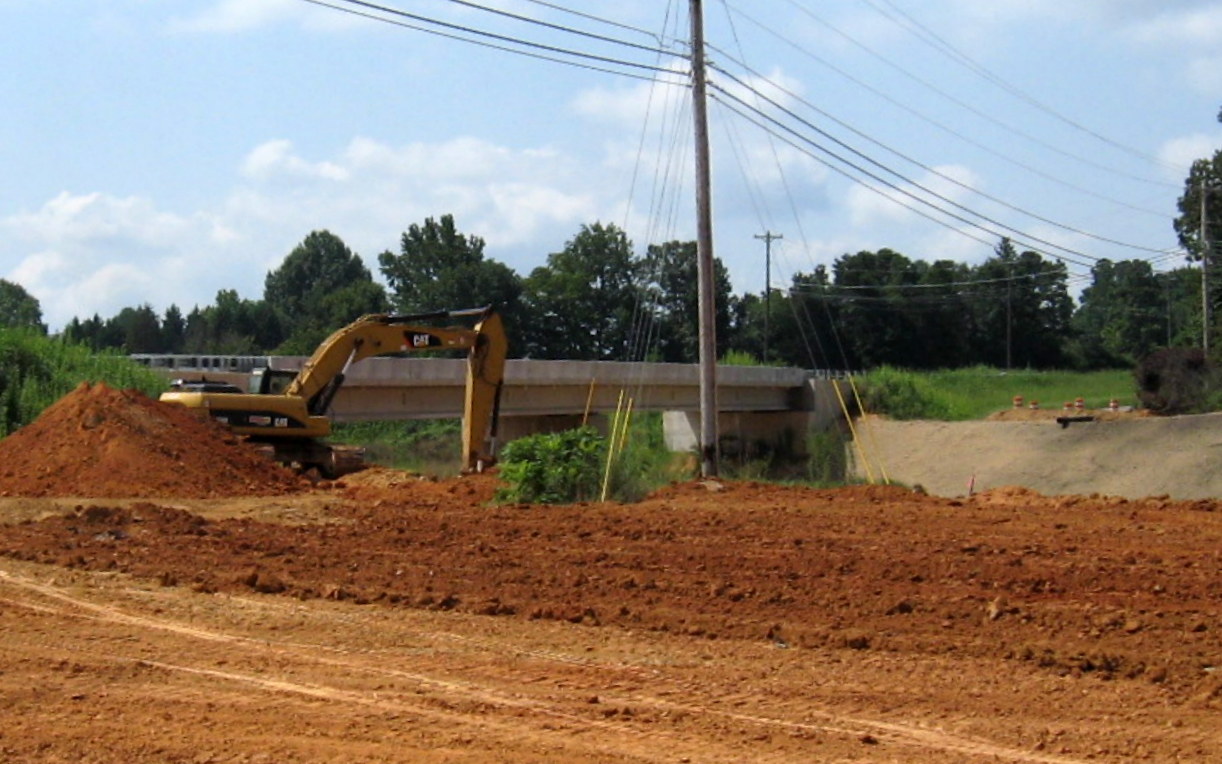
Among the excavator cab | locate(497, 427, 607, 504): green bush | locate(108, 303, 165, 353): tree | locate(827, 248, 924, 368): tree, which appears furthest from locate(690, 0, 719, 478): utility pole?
locate(827, 248, 924, 368): tree

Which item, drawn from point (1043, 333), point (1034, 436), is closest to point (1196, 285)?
point (1043, 333)

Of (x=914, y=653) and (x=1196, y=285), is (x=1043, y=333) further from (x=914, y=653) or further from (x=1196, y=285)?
(x=914, y=653)

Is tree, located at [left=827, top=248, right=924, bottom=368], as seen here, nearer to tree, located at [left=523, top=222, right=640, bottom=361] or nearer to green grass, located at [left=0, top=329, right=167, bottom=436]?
tree, located at [left=523, top=222, right=640, bottom=361]

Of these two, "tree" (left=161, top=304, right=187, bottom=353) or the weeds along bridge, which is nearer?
the weeds along bridge

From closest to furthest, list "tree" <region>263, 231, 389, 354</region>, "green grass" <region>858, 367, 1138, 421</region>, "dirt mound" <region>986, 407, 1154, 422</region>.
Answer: "dirt mound" <region>986, 407, 1154, 422</region>, "green grass" <region>858, 367, 1138, 421</region>, "tree" <region>263, 231, 389, 354</region>

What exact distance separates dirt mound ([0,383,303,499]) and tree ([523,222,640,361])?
54387 mm

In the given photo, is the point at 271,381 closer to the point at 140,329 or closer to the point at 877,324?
the point at 140,329

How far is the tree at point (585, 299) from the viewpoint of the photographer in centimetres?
7969

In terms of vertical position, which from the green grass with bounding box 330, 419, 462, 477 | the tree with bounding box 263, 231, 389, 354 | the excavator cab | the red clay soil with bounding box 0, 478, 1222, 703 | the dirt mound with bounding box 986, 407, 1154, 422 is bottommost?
the red clay soil with bounding box 0, 478, 1222, 703

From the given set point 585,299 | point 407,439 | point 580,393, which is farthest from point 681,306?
point 580,393

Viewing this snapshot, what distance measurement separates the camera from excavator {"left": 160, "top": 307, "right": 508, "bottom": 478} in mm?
26156

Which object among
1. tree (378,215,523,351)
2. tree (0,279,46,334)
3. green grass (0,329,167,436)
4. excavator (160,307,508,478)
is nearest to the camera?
excavator (160,307,508,478)

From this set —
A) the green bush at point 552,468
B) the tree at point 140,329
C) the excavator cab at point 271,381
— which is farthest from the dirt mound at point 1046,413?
the tree at point 140,329

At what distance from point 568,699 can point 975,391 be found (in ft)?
229
